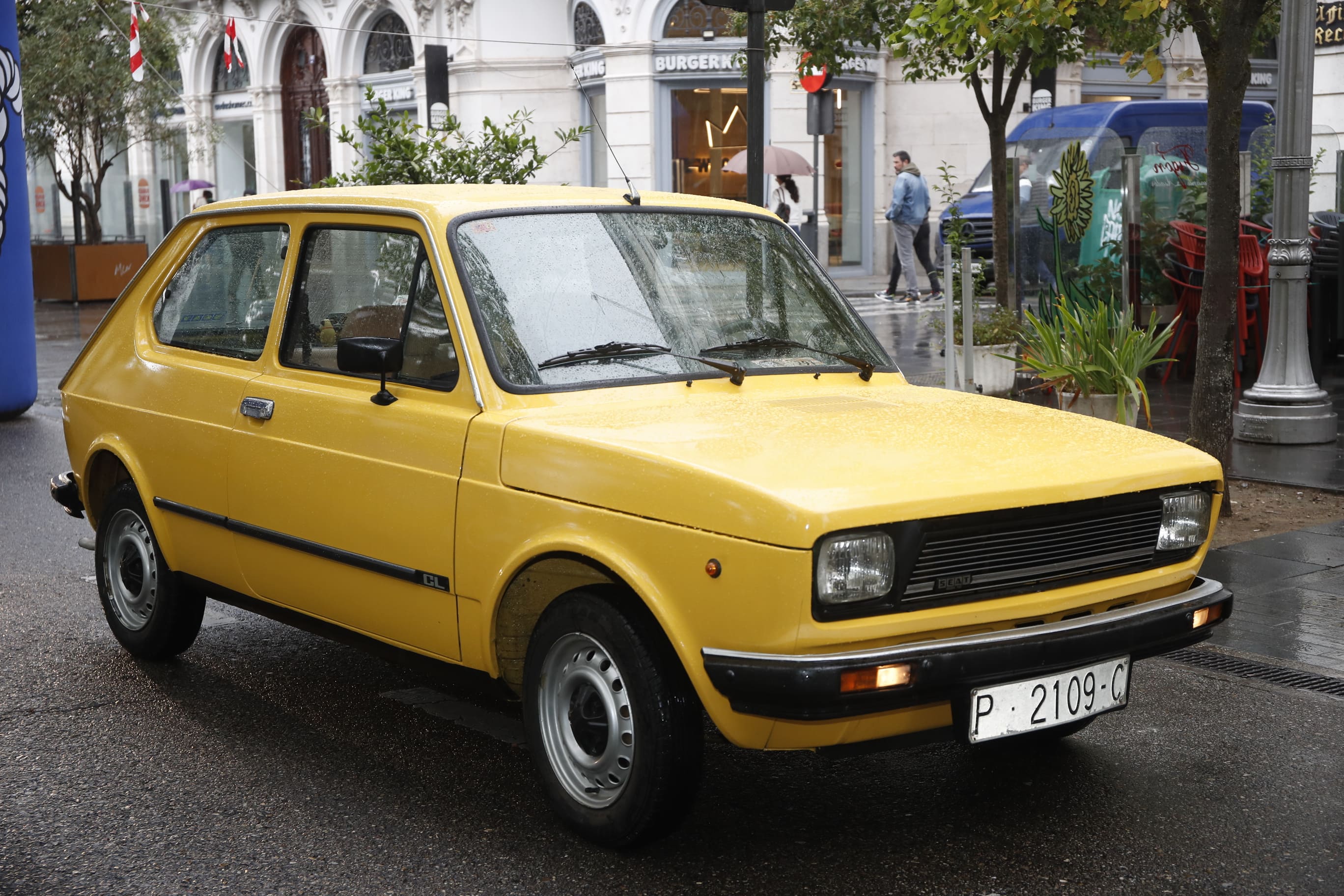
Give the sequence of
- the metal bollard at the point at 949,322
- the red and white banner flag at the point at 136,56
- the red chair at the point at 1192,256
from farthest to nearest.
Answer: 1. the red and white banner flag at the point at 136,56
2. the red chair at the point at 1192,256
3. the metal bollard at the point at 949,322

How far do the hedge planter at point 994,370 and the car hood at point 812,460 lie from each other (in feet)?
26.0

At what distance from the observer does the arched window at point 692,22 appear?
102 ft

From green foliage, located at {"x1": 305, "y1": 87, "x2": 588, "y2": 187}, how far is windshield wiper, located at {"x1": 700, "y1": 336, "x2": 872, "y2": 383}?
5.26 meters

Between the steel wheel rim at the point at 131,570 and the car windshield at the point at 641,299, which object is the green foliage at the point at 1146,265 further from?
the steel wheel rim at the point at 131,570

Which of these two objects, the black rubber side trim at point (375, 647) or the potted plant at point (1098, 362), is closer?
the black rubber side trim at point (375, 647)

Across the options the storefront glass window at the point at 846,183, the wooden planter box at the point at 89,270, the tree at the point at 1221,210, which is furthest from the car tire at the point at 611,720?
the storefront glass window at the point at 846,183

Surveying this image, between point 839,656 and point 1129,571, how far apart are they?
993 millimetres

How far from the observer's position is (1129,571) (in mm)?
3973

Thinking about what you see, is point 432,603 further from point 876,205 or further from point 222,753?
point 876,205

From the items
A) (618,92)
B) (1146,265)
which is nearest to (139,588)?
(1146,265)

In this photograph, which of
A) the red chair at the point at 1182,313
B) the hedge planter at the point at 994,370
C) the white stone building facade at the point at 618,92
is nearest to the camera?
the hedge planter at the point at 994,370

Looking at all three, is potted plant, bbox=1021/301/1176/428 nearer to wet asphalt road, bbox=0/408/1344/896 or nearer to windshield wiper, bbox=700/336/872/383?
wet asphalt road, bbox=0/408/1344/896

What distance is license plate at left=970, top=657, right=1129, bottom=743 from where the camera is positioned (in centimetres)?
358

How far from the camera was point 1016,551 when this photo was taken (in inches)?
145
